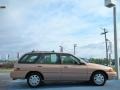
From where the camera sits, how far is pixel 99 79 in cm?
1711

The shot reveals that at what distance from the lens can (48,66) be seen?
17.0 m

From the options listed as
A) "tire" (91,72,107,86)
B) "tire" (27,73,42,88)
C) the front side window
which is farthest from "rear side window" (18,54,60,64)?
"tire" (91,72,107,86)

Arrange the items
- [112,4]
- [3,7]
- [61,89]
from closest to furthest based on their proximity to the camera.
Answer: [61,89], [112,4], [3,7]

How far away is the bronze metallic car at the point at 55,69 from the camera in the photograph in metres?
16.8

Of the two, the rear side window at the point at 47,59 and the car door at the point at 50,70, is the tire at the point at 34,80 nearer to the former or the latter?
the car door at the point at 50,70

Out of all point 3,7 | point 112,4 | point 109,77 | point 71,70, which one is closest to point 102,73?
point 109,77

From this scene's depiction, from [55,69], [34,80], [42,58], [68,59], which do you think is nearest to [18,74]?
[34,80]

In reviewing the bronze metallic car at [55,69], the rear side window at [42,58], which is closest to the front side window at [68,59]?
the bronze metallic car at [55,69]

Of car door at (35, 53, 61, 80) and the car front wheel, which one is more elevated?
car door at (35, 53, 61, 80)

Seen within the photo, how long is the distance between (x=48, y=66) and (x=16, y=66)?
4.79 ft

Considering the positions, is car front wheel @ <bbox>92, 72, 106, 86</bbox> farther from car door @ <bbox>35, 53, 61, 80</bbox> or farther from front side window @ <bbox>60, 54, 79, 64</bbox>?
car door @ <bbox>35, 53, 61, 80</bbox>

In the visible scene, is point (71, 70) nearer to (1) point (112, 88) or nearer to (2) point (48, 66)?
(2) point (48, 66)

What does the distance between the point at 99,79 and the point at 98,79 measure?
1.8 inches

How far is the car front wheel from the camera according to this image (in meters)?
17.1
